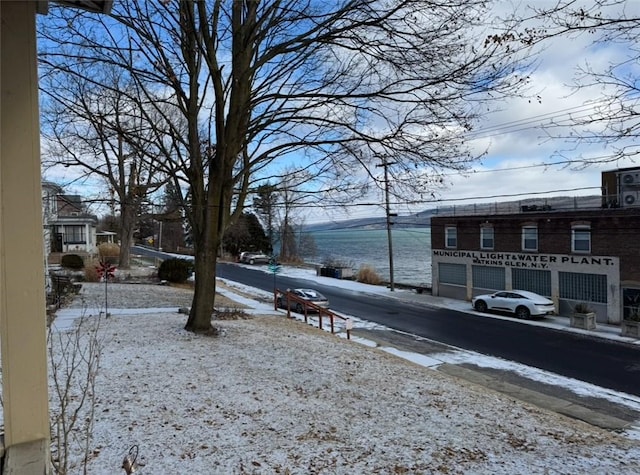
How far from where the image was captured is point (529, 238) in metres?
27.6

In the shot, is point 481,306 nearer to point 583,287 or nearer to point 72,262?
point 583,287

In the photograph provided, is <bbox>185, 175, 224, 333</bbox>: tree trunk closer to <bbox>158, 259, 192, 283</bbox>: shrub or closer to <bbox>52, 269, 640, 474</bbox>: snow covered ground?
<bbox>52, 269, 640, 474</bbox>: snow covered ground

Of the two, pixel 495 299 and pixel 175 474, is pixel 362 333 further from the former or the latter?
pixel 175 474

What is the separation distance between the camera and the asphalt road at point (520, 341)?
14.5m

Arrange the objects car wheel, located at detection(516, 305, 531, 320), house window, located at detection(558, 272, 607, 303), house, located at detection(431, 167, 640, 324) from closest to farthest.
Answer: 1. house, located at detection(431, 167, 640, 324)
2. house window, located at detection(558, 272, 607, 303)
3. car wheel, located at detection(516, 305, 531, 320)

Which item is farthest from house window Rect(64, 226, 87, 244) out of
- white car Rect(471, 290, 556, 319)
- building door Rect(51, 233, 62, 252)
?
white car Rect(471, 290, 556, 319)

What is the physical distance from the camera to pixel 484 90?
8617 mm

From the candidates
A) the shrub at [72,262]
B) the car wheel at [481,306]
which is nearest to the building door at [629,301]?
the car wheel at [481,306]

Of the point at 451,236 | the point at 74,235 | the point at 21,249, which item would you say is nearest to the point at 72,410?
the point at 21,249

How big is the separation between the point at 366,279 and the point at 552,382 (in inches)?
1134

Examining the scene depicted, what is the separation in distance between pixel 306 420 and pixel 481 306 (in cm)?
2280

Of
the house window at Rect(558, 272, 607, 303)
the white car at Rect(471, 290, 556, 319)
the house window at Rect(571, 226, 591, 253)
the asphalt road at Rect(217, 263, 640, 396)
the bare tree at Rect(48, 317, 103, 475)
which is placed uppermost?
the house window at Rect(571, 226, 591, 253)

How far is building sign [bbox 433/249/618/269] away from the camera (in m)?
24.3

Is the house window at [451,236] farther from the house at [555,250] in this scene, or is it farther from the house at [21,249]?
the house at [21,249]
